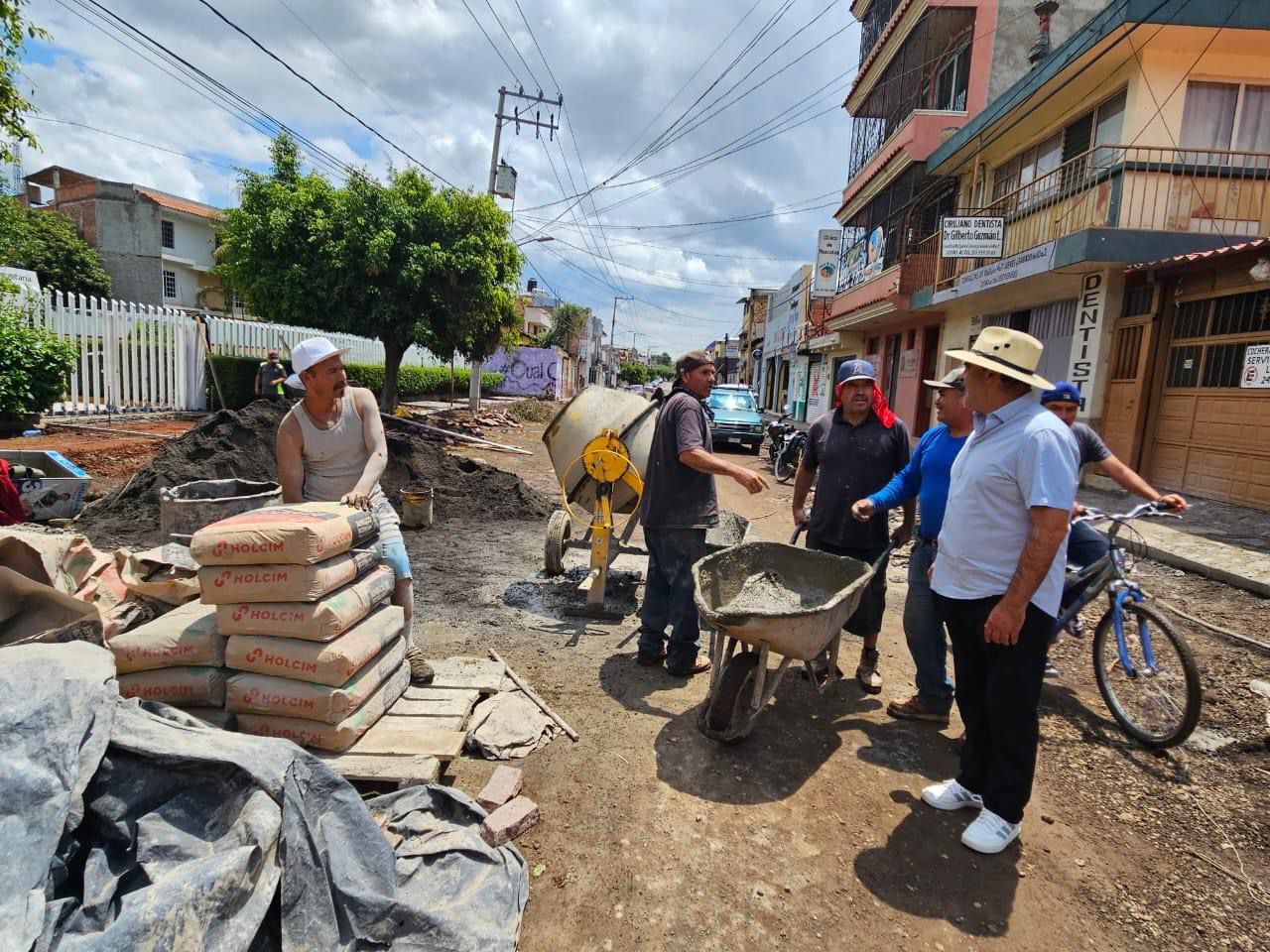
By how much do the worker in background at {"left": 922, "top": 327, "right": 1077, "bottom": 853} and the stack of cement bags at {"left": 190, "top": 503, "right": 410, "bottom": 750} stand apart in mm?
2511

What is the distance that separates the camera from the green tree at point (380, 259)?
13.8 m

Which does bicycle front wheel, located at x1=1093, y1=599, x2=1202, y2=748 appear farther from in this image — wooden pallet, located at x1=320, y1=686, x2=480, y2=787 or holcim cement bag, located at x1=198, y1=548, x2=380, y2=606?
holcim cement bag, located at x1=198, y1=548, x2=380, y2=606

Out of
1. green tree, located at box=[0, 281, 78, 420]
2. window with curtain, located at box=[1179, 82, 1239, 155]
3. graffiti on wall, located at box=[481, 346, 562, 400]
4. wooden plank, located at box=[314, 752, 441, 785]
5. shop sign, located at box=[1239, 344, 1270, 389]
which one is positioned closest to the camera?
wooden plank, located at box=[314, 752, 441, 785]

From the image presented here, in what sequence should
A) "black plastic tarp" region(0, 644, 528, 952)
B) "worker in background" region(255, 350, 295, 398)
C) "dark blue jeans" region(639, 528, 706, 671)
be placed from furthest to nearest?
"worker in background" region(255, 350, 295, 398)
"dark blue jeans" region(639, 528, 706, 671)
"black plastic tarp" region(0, 644, 528, 952)

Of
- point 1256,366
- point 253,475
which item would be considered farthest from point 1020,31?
point 253,475

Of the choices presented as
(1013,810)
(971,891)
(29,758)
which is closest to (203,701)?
(29,758)

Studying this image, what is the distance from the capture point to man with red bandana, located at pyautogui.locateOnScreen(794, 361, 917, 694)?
12.7ft

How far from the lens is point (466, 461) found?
31.6ft

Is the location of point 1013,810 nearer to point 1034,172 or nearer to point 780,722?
point 780,722

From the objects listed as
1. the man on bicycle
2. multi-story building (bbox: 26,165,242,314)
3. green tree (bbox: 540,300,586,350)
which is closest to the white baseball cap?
the man on bicycle

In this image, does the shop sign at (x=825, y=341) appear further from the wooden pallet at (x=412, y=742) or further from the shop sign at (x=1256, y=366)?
the wooden pallet at (x=412, y=742)

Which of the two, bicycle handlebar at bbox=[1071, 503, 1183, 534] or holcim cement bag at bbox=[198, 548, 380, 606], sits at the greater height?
bicycle handlebar at bbox=[1071, 503, 1183, 534]

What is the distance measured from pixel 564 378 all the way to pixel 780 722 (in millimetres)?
43019

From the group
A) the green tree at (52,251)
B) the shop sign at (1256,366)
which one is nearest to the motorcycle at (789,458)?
the shop sign at (1256,366)
